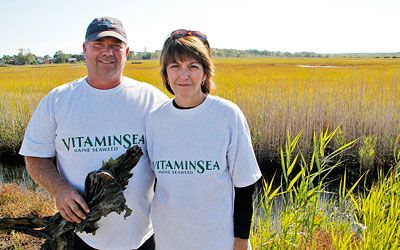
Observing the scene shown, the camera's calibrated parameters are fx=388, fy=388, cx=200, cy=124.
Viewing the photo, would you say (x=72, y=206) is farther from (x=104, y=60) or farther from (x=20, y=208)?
(x=20, y=208)

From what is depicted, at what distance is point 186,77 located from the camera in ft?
5.68

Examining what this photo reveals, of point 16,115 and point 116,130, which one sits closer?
point 116,130

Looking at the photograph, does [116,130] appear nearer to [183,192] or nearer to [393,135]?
[183,192]

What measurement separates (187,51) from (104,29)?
641mm

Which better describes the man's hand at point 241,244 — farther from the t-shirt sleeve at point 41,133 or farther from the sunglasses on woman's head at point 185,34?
the t-shirt sleeve at point 41,133

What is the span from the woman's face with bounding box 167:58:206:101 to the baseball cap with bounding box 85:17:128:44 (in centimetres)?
52

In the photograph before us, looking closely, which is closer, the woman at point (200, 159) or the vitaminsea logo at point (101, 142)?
the woman at point (200, 159)

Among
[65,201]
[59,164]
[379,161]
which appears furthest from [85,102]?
[379,161]

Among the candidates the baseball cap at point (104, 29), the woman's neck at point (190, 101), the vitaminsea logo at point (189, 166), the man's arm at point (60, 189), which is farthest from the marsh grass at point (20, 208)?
the woman's neck at point (190, 101)

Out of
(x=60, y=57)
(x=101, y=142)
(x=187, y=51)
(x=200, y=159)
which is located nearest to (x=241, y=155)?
(x=200, y=159)

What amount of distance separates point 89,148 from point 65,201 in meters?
0.30

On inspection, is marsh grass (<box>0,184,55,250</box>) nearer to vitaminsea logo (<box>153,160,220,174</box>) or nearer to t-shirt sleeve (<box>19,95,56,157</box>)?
t-shirt sleeve (<box>19,95,56,157</box>)

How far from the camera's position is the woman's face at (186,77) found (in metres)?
1.74

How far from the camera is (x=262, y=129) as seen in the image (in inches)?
291
